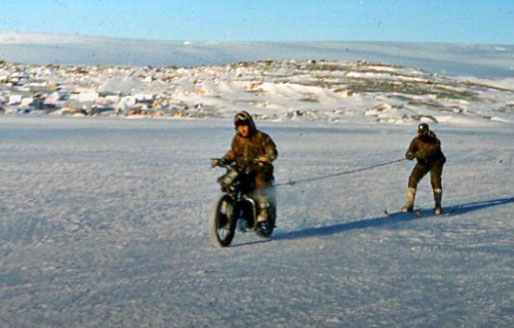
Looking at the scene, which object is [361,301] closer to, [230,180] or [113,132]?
[230,180]

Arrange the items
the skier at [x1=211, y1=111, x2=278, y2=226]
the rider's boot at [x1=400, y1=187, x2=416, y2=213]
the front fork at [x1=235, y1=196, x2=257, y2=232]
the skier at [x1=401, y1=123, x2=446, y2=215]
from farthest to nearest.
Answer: the rider's boot at [x1=400, y1=187, x2=416, y2=213], the skier at [x1=401, y1=123, x2=446, y2=215], the front fork at [x1=235, y1=196, x2=257, y2=232], the skier at [x1=211, y1=111, x2=278, y2=226]

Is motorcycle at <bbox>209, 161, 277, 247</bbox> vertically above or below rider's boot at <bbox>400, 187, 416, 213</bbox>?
above

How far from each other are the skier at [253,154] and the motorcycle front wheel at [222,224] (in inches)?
13.6

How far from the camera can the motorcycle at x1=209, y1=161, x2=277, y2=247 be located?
8.34 m

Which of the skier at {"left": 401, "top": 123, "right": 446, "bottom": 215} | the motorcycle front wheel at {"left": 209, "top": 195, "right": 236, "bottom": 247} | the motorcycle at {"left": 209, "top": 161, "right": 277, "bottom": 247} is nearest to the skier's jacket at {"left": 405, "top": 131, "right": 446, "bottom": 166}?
the skier at {"left": 401, "top": 123, "right": 446, "bottom": 215}

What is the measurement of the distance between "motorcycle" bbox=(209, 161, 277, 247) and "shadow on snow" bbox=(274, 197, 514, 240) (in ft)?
2.30

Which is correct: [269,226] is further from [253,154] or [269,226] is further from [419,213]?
[419,213]

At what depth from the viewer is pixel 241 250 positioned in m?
8.43

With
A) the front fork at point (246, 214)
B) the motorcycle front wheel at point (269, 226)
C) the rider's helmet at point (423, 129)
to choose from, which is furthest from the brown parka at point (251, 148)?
the rider's helmet at point (423, 129)

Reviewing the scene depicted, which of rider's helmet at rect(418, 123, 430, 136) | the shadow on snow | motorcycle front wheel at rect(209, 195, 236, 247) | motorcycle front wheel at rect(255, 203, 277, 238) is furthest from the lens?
rider's helmet at rect(418, 123, 430, 136)

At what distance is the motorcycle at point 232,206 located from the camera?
8.34 metres

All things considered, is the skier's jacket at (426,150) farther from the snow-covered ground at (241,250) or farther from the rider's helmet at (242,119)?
the rider's helmet at (242,119)

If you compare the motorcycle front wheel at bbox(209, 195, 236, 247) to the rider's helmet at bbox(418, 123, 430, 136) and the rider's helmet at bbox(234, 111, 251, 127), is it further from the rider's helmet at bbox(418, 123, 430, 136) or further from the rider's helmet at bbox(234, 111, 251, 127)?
the rider's helmet at bbox(418, 123, 430, 136)

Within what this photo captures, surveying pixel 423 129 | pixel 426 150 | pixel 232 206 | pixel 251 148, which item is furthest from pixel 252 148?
pixel 426 150
